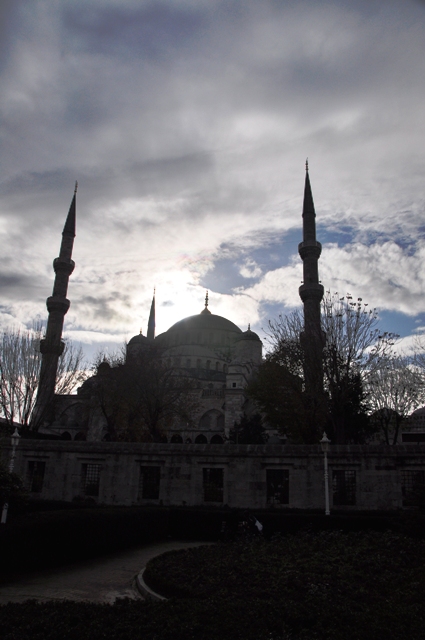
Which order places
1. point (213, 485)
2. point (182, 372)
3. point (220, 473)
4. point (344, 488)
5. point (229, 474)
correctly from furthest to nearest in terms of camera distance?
point (182, 372), point (220, 473), point (213, 485), point (229, 474), point (344, 488)

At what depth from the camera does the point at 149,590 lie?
7469mm

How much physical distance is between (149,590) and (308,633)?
9.98ft

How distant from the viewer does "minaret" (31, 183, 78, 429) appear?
100 feet

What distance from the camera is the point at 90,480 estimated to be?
1767 cm

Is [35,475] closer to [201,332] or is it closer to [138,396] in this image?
[138,396]

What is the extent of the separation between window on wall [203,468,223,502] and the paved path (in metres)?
5.55

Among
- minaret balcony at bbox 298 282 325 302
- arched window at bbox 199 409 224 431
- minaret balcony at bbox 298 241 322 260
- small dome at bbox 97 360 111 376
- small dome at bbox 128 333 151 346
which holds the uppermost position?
minaret balcony at bbox 298 241 322 260

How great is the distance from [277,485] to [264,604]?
10243mm

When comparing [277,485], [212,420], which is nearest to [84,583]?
[277,485]

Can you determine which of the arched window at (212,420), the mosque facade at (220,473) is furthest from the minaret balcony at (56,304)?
the mosque facade at (220,473)

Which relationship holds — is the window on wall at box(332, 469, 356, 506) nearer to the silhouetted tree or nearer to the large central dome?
the silhouetted tree

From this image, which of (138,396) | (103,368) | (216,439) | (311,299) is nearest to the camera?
(138,396)

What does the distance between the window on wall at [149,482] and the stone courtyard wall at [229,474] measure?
0.03 meters

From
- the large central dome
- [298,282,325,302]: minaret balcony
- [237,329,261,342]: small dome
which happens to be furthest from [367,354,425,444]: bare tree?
the large central dome
